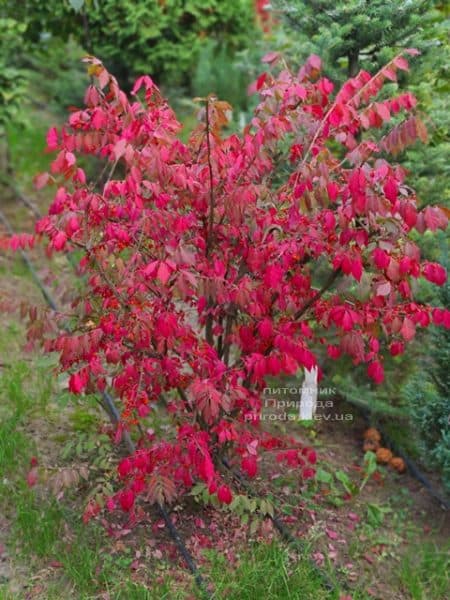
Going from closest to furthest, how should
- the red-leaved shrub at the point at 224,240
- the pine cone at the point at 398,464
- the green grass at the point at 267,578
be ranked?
the red-leaved shrub at the point at 224,240 → the green grass at the point at 267,578 → the pine cone at the point at 398,464

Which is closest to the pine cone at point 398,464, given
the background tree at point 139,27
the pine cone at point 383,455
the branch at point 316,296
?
the pine cone at point 383,455

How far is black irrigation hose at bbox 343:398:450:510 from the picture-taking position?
369 cm

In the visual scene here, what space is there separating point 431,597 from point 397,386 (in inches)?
51.5

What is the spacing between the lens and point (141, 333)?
2676 millimetres

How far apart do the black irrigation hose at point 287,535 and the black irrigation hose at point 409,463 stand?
885 millimetres

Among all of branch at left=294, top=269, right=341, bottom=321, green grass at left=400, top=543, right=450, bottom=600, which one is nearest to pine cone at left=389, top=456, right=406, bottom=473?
green grass at left=400, top=543, right=450, bottom=600

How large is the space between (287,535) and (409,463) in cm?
101

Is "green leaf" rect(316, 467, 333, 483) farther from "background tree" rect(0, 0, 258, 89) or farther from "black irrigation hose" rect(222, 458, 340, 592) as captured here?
"background tree" rect(0, 0, 258, 89)

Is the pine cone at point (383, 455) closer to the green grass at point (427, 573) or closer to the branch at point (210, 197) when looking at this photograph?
the green grass at point (427, 573)

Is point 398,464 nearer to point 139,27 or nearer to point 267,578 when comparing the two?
point 267,578

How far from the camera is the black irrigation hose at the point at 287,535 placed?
2.94 metres

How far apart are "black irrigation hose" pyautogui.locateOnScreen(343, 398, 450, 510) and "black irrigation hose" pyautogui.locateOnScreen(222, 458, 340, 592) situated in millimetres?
885

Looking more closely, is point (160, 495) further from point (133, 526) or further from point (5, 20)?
point (5, 20)

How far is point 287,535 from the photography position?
10.4 feet
